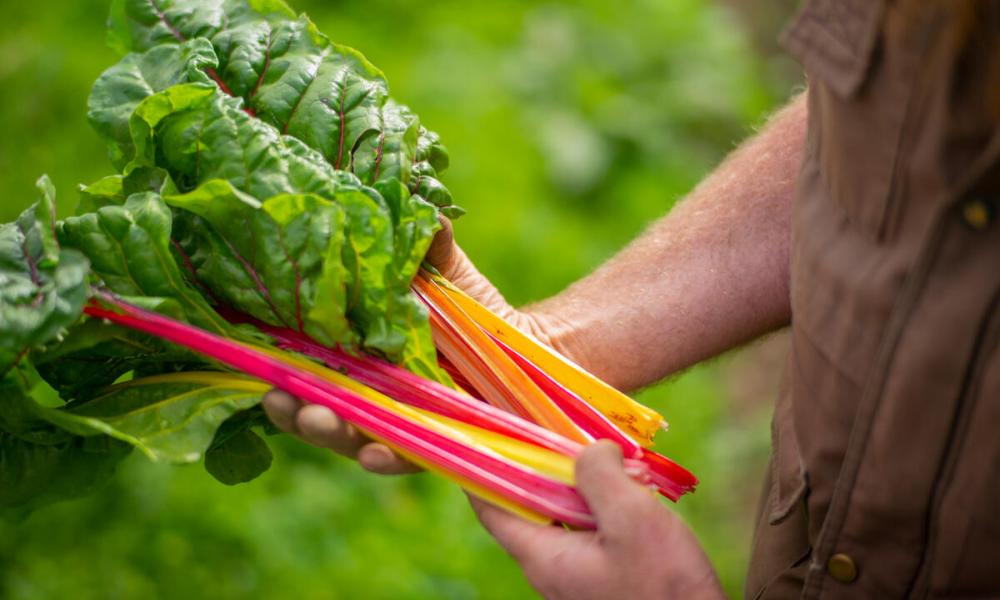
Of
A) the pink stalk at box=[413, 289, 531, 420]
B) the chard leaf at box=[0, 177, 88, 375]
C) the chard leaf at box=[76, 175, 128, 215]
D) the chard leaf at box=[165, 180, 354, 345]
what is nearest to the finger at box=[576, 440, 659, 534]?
the pink stalk at box=[413, 289, 531, 420]

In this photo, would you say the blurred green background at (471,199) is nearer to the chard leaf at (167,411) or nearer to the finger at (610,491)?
the finger at (610,491)

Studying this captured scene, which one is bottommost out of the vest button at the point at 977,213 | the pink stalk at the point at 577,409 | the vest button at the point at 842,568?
the pink stalk at the point at 577,409

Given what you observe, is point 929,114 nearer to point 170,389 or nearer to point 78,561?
point 170,389

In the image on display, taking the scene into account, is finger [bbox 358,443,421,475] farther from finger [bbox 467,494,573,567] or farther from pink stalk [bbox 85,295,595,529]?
finger [bbox 467,494,573,567]

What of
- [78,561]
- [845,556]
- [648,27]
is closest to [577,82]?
[648,27]

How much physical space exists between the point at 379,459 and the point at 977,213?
1109mm

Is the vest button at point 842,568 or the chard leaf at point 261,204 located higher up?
the chard leaf at point 261,204

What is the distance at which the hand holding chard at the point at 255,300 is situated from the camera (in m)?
1.89

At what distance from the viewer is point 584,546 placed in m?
1.78

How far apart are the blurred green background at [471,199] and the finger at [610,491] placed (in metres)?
0.75

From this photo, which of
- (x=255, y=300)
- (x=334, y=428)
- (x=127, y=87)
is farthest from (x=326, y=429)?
(x=127, y=87)

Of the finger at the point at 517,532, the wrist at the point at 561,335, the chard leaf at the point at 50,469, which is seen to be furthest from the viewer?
the wrist at the point at 561,335

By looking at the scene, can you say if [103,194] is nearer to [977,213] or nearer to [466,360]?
[466,360]

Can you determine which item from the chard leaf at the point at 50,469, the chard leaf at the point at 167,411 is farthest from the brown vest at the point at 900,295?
the chard leaf at the point at 50,469
